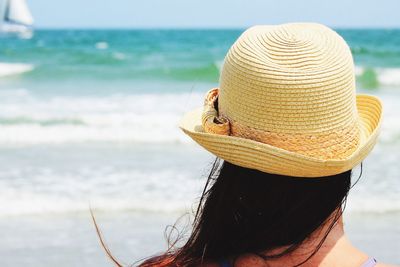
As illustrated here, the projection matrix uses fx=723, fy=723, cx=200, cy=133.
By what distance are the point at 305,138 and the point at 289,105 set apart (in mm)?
73

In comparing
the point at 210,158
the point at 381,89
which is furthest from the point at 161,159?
the point at 381,89

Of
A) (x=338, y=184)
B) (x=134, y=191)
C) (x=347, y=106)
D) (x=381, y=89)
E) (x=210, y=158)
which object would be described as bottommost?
(x=381, y=89)

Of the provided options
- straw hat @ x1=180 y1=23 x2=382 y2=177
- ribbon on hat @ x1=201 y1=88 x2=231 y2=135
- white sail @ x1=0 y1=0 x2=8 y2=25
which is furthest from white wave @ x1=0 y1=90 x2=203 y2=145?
white sail @ x1=0 y1=0 x2=8 y2=25

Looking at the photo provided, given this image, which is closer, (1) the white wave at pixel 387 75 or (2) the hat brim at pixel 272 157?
(2) the hat brim at pixel 272 157

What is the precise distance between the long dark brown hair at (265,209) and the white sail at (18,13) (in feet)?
154

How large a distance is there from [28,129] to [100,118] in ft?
3.64

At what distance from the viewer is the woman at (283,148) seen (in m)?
1.32

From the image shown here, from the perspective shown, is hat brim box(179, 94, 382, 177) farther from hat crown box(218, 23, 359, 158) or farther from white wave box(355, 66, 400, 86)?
white wave box(355, 66, 400, 86)

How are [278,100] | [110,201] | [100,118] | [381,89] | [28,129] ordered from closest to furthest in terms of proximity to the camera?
[278,100] < [110,201] < [28,129] < [100,118] < [381,89]

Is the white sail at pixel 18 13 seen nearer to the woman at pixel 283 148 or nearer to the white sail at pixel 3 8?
the white sail at pixel 3 8

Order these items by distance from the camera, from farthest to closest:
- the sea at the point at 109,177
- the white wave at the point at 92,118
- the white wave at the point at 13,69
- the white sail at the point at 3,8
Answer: the white sail at the point at 3,8 < the white wave at the point at 13,69 < the white wave at the point at 92,118 < the sea at the point at 109,177

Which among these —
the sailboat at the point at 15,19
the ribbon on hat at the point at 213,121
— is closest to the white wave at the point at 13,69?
the ribbon on hat at the point at 213,121

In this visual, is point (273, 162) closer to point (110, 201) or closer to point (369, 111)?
point (369, 111)

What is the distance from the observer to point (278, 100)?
1.32m
